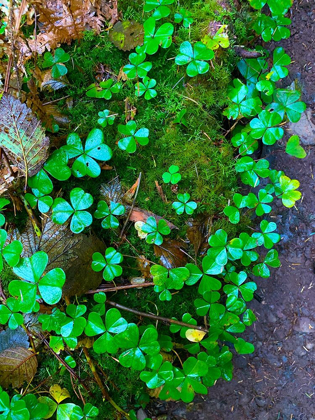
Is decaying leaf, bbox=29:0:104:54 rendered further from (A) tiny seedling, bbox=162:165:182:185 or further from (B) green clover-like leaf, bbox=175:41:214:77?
(A) tiny seedling, bbox=162:165:182:185

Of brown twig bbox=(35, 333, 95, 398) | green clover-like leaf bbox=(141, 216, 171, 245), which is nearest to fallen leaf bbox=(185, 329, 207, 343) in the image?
green clover-like leaf bbox=(141, 216, 171, 245)

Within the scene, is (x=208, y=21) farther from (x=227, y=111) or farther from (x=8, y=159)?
(x=8, y=159)

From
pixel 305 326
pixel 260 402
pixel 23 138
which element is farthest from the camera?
pixel 305 326

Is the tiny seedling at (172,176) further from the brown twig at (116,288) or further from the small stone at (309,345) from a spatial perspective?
the small stone at (309,345)

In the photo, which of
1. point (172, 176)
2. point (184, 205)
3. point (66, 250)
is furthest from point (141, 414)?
point (172, 176)

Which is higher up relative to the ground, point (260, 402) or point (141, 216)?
point (141, 216)

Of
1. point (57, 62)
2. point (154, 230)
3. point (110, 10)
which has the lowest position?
point (154, 230)

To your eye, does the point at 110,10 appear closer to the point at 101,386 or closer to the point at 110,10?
the point at 110,10

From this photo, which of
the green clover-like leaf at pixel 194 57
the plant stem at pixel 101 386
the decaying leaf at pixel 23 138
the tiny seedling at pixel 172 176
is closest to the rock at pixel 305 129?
the green clover-like leaf at pixel 194 57

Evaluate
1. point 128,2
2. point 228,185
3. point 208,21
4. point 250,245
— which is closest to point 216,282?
point 250,245
